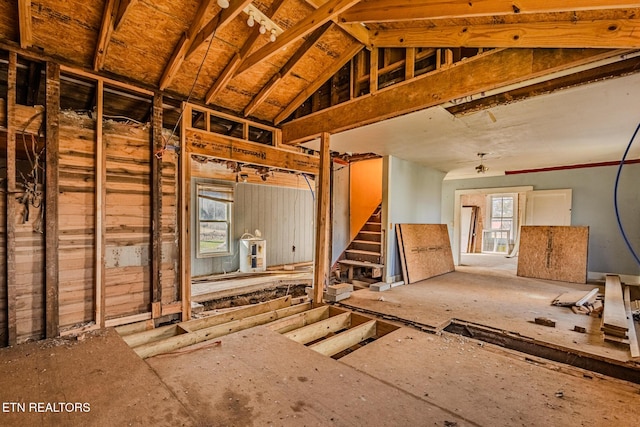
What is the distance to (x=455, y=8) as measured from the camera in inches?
86.8

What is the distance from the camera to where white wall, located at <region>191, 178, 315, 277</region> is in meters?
6.66

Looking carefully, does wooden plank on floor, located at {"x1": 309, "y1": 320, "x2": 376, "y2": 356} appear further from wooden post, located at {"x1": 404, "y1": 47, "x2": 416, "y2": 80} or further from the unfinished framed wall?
wooden post, located at {"x1": 404, "y1": 47, "x2": 416, "y2": 80}

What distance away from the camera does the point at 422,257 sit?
5688 mm

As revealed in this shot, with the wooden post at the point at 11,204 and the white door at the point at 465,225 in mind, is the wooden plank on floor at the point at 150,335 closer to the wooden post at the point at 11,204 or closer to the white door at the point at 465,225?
the wooden post at the point at 11,204

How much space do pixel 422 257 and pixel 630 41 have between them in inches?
167

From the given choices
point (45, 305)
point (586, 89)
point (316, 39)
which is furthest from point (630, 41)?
point (45, 305)

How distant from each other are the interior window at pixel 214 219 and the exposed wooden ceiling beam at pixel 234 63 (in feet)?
10.2

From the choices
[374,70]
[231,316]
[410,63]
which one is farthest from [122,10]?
[231,316]

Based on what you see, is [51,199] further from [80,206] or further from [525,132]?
[525,132]

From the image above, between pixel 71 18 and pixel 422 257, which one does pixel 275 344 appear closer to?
pixel 71 18

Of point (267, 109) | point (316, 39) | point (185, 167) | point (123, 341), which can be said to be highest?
point (316, 39)

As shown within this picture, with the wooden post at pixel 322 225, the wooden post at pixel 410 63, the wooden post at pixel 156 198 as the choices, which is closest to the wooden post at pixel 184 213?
the wooden post at pixel 156 198

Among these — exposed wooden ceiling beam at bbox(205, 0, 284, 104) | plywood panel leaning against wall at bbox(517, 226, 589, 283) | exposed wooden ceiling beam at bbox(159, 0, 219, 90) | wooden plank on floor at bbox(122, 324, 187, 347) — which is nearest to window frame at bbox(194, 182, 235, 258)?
exposed wooden ceiling beam at bbox(205, 0, 284, 104)

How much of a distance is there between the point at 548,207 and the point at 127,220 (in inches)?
304
